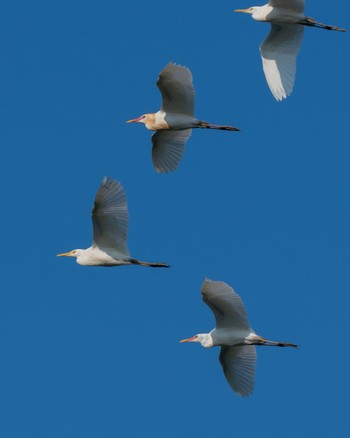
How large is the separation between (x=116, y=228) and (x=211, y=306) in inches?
75.0

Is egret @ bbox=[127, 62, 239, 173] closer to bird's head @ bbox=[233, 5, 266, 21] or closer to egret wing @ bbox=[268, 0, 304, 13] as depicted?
bird's head @ bbox=[233, 5, 266, 21]

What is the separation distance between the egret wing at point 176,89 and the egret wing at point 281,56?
1.42 meters

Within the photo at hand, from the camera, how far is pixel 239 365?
76.8ft

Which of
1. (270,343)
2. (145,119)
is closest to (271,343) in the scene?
(270,343)

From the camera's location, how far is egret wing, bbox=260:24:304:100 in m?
24.6

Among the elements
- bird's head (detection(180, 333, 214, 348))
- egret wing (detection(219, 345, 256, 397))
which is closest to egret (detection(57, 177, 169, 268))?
bird's head (detection(180, 333, 214, 348))

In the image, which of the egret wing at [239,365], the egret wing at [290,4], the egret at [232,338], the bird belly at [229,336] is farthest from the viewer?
the egret wing at [290,4]

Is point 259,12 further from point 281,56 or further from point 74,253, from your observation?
point 74,253

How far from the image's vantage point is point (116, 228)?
22.8 m

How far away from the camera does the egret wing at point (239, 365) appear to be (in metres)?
23.3

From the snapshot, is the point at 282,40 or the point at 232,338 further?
the point at 282,40

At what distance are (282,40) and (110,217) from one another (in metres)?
4.80

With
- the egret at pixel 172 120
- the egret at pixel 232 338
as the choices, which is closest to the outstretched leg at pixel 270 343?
the egret at pixel 232 338

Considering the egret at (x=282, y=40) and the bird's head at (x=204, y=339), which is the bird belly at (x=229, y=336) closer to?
the bird's head at (x=204, y=339)
